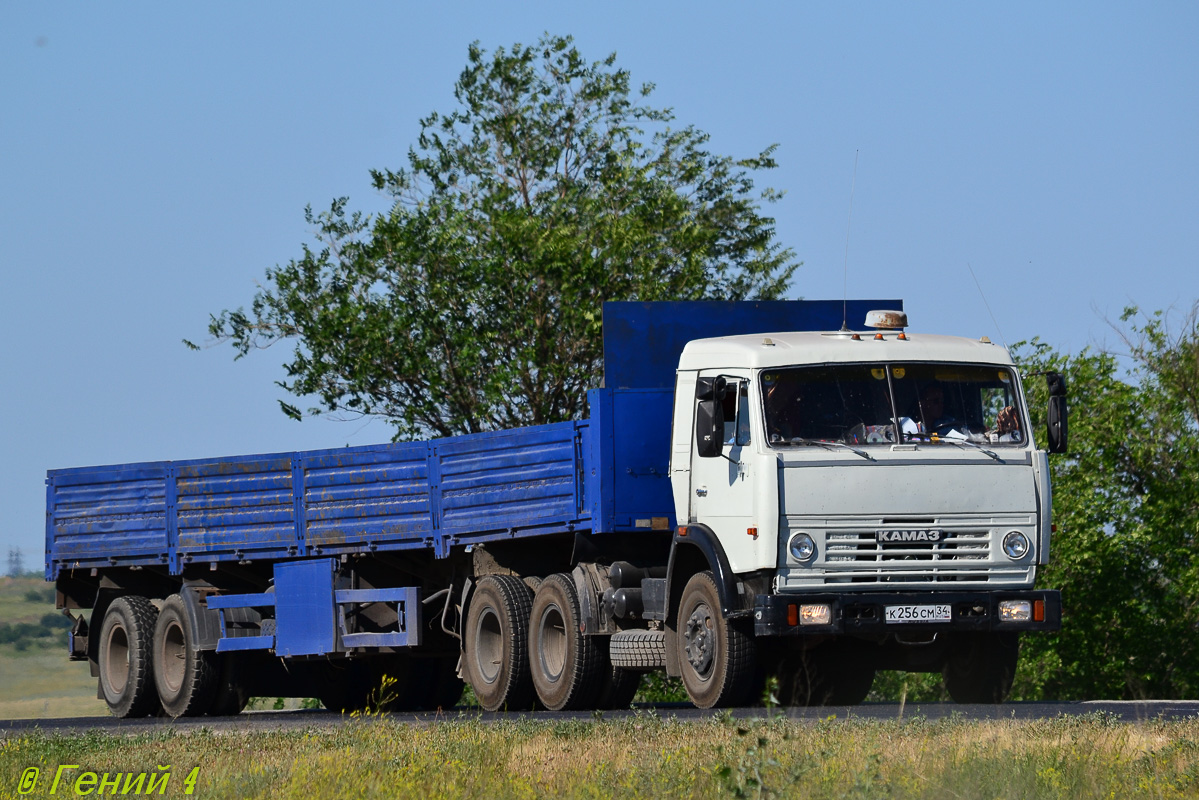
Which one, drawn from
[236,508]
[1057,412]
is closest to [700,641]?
[1057,412]

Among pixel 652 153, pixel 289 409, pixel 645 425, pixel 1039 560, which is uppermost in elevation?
pixel 652 153

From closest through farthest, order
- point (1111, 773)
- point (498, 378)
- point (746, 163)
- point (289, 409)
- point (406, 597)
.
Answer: point (1111, 773) < point (406, 597) < point (498, 378) < point (289, 409) < point (746, 163)

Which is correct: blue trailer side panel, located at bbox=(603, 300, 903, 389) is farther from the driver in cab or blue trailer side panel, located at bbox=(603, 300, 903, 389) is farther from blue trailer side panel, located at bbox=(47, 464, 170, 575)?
blue trailer side panel, located at bbox=(47, 464, 170, 575)

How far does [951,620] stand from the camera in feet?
45.1

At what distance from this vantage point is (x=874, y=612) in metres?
13.7

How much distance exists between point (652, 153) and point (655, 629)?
2360 cm

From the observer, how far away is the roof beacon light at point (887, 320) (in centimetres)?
1502

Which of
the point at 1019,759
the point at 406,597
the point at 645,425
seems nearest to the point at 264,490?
the point at 406,597

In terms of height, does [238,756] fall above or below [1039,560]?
below

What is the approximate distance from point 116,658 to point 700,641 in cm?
971

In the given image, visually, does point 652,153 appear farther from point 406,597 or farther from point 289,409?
point 406,597

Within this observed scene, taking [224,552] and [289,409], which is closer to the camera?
[224,552]

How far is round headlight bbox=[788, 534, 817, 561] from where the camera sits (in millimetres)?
13633

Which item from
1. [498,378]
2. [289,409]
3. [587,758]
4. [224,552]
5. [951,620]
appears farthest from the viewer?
[289,409]
